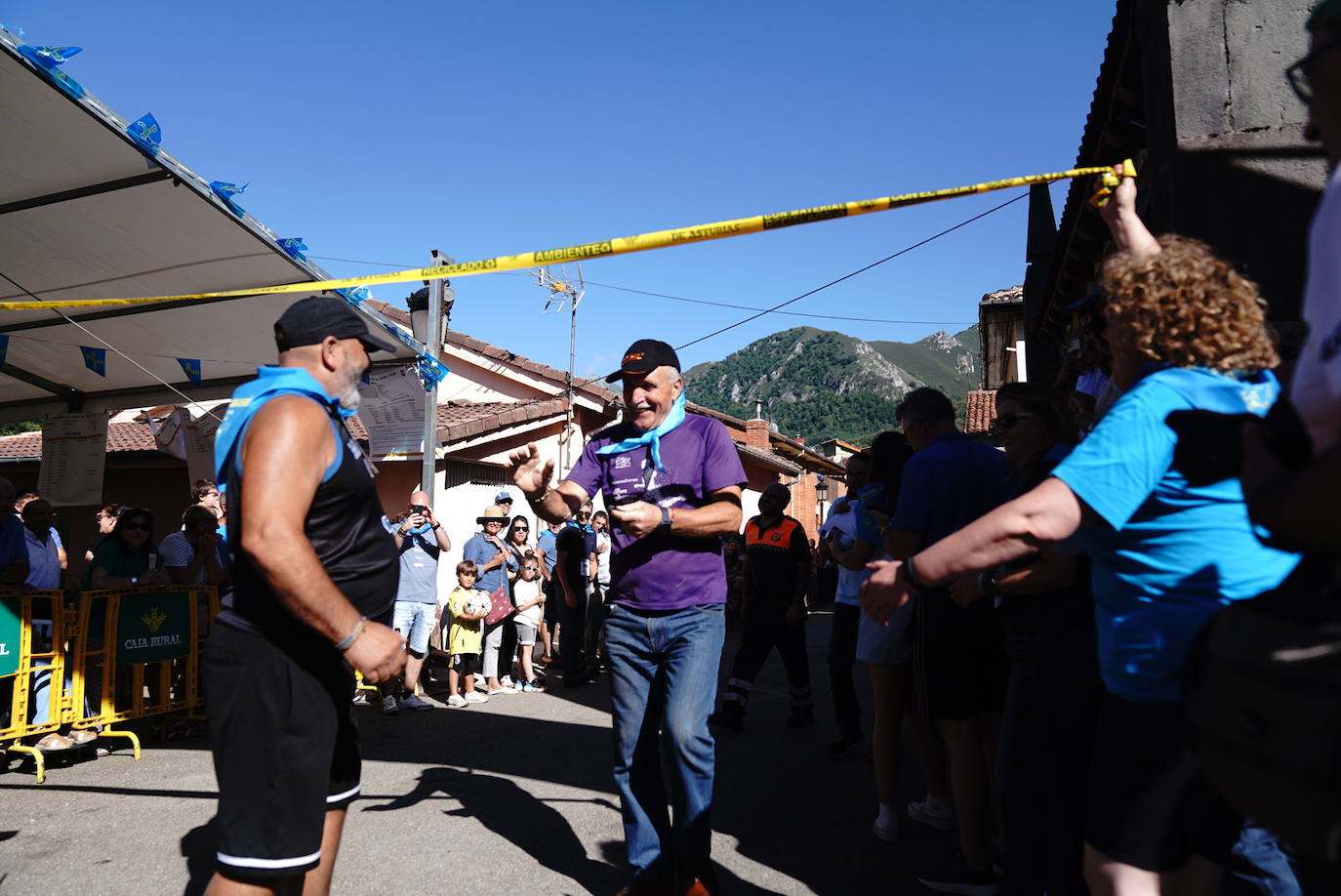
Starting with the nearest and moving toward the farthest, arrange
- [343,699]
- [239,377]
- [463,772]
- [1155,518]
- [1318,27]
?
1. [1318,27]
2. [1155,518]
3. [343,699]
4. [463,772]
5. [239,377]

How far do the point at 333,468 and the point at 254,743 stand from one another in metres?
0.73

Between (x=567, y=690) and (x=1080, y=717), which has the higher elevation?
(x=1080, y=717)

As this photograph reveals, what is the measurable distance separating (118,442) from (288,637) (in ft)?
49.4

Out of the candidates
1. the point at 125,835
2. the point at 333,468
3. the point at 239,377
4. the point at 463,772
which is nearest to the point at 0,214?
the point at 239,377

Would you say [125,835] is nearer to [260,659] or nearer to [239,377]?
[260,659]

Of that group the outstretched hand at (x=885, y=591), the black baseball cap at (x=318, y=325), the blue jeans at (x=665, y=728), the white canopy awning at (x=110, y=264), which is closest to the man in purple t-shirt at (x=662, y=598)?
the blue jeans at (x=665, y=728)

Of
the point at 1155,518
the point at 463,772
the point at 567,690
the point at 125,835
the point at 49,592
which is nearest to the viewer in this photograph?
the point at 1155,518

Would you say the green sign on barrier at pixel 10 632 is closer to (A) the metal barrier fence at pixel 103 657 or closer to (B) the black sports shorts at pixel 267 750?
(A) the metal barrier fence at pixel 103 657

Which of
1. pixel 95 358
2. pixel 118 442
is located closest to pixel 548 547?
pixel 95 358

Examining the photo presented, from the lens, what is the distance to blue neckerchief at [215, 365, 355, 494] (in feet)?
8.30

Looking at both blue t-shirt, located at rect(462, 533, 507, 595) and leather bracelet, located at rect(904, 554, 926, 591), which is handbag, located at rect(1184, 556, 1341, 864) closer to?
leather bracelet, located at rect(904, 554, 926, 591)

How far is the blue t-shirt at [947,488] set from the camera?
3666 mm

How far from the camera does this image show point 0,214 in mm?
7156

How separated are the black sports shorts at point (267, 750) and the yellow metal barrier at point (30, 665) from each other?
15.0 feet
